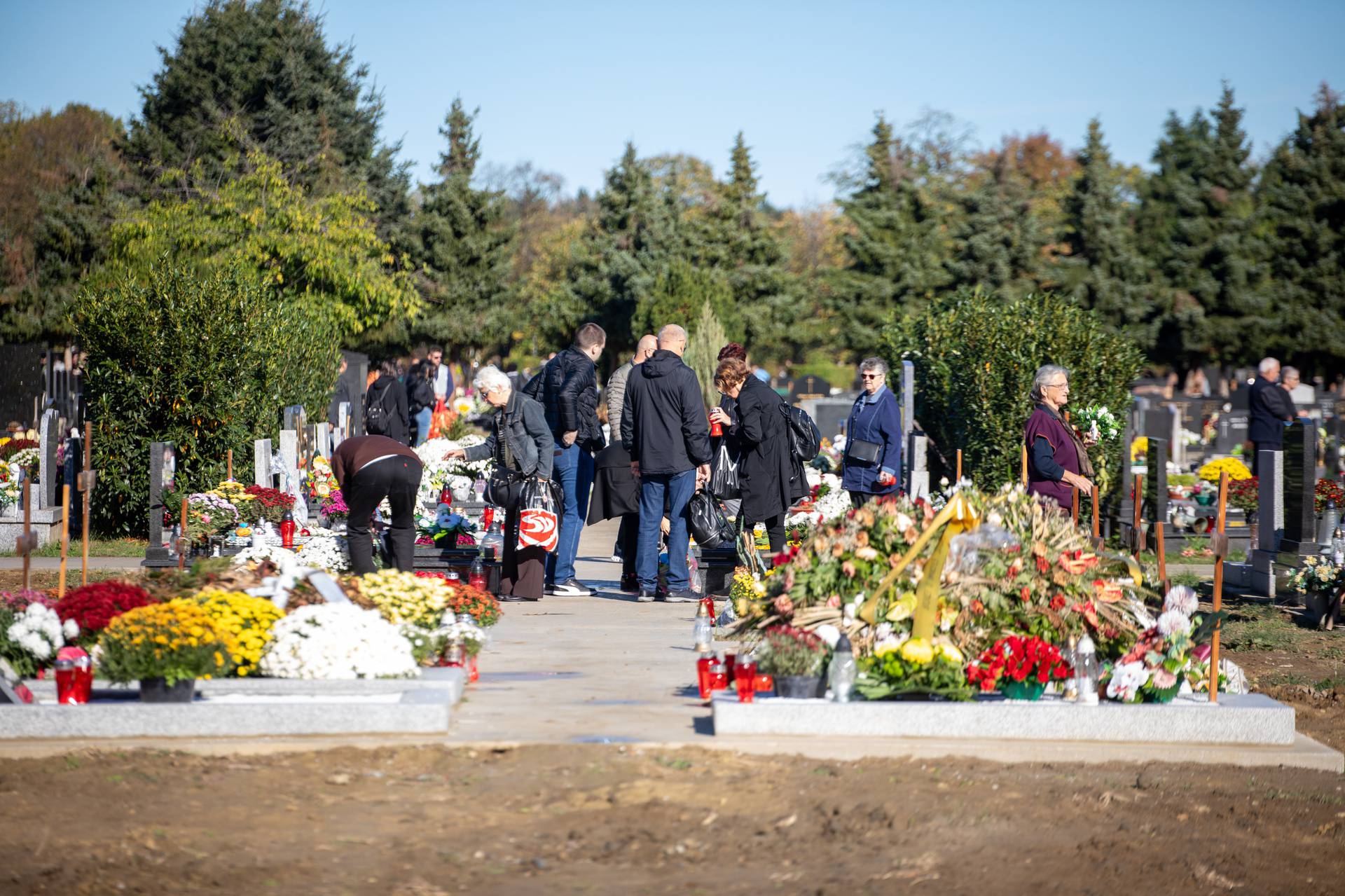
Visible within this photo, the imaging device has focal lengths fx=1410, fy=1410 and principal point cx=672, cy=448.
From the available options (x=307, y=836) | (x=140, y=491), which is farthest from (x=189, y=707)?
(x=140, y=491)

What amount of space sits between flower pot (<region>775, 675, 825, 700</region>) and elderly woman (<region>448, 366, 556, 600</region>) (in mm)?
3944

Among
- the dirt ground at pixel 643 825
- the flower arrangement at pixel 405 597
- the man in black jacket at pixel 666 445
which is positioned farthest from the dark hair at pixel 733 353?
the dirt ground at pixel 643 825

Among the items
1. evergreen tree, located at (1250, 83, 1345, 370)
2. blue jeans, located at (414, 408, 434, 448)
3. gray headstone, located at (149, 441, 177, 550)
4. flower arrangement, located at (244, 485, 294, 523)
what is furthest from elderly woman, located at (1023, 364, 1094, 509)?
evergreen tree, located at (1250, 83, 1345, 370)

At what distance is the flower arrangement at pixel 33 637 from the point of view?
6531 mm

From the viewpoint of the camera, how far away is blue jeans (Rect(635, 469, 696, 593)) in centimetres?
1017

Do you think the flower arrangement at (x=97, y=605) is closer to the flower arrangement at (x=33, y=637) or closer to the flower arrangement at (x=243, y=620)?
the flower arrangement at (x=33, y=637)

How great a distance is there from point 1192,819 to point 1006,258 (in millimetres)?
43352

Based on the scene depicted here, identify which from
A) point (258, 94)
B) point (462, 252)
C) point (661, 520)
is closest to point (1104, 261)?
point (462, 252)

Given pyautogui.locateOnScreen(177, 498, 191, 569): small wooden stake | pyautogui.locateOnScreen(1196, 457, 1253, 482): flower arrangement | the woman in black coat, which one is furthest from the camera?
pyautogui.locateOnScreen(1196, 457, 1253, 482): flower arrangement

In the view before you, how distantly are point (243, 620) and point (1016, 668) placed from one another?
3.61 metres

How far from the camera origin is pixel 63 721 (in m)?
5.88

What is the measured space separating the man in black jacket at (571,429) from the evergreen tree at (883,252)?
38698 mm

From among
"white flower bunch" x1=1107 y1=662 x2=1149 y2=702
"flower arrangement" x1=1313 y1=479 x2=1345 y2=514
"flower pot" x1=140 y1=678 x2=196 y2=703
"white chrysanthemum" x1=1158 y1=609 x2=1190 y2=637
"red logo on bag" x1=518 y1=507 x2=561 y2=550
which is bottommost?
"flower pot" x1=140 y1=678 x2=196 y2=703

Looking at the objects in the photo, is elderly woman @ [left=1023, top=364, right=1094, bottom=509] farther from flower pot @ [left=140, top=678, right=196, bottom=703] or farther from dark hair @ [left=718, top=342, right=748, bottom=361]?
flower pot @ [left=140, top=678, right=196, bottom=703]
